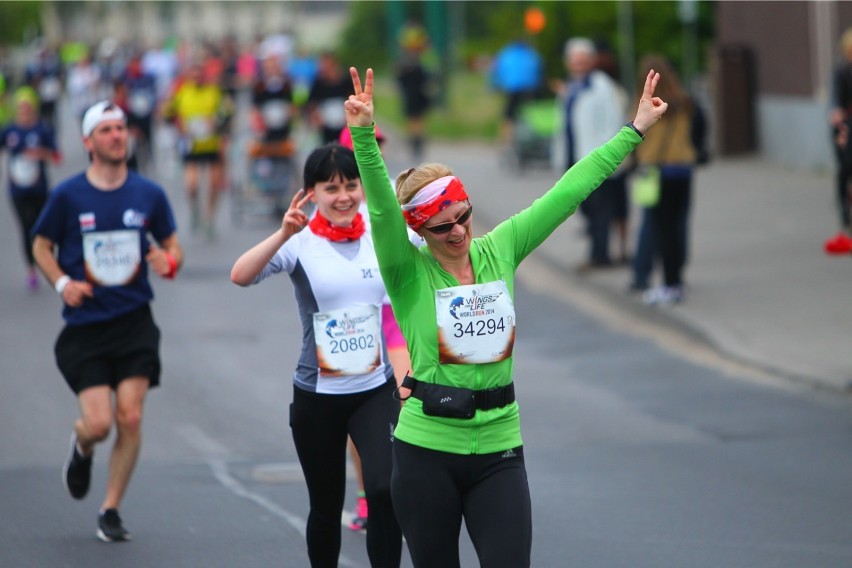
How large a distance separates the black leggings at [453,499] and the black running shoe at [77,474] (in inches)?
116

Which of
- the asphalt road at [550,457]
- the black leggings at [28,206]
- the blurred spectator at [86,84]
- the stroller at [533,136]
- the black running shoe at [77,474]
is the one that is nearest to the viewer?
the asphalt road at [550,457]

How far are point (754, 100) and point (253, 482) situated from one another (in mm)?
17608

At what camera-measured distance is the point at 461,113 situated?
40.0 metres

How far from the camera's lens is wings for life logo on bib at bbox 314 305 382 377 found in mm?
6172

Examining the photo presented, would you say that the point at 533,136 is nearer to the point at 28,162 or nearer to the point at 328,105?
the point at 328,105

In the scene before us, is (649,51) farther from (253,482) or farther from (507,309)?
(507,309)

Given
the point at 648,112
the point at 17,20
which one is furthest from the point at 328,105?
the point at 17,20

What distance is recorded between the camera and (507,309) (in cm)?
513

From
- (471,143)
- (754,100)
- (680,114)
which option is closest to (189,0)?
(471,143)

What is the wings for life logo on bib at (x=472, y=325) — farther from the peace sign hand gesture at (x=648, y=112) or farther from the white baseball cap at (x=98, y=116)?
the white baseball cap at (x=98, y=116)

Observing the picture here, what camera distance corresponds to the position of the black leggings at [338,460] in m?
5.93

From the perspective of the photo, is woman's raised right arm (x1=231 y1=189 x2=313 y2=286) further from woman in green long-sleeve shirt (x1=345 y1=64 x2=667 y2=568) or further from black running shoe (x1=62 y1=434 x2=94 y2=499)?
black running shoe (x1=62 y1=434 x2=94 y2=499)

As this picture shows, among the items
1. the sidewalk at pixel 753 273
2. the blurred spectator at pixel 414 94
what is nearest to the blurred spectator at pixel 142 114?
the blurred spectator at pixel 414 94

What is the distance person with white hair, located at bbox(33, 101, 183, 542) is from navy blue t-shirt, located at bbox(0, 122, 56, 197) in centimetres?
854
